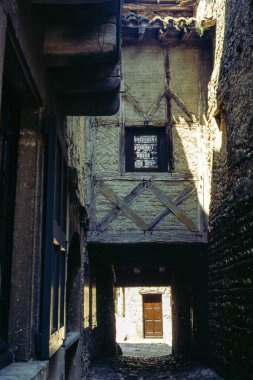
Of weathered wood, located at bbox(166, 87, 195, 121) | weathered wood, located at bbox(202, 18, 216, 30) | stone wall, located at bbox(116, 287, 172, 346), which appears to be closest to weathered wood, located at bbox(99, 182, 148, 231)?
weathered wood, located at bbox(166, 87, 195, 121)

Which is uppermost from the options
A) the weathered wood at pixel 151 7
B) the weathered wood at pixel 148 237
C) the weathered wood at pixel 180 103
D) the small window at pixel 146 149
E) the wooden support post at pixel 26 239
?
the weathered wood at pixel 151 7

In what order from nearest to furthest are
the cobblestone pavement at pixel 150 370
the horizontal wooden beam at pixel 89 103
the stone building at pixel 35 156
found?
the stone building at pixel 35 156
the horizontal wooden beam at pixel 89 103
the cobblestone pavement at pixel 150 370

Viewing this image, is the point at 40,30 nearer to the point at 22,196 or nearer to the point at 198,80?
the point at 22,196

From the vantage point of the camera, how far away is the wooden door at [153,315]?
1988cm

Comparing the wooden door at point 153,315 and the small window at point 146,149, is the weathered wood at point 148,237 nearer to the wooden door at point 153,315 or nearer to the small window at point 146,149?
the small window at point 146,149

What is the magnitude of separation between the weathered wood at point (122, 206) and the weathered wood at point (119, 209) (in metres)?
0.07

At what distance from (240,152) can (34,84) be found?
13.1ft

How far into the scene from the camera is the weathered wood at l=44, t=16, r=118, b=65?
9.09ft

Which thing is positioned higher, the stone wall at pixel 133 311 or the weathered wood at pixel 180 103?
the weathered wood at pixel 180 103

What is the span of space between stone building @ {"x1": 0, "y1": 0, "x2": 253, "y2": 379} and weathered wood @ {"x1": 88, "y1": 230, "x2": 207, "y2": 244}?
2cm

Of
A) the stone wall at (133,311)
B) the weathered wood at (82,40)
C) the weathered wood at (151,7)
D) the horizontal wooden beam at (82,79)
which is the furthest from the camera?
the stone wall at (133,311)

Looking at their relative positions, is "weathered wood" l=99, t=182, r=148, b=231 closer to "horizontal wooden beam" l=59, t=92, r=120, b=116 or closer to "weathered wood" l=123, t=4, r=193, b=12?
"horizontal wooden beam" l=59, t=92, r=120, b=116

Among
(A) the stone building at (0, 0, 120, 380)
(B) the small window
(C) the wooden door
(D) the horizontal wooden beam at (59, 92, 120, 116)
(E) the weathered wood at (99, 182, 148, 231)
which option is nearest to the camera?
(A) the stone building at (0, 0, 120, 380)

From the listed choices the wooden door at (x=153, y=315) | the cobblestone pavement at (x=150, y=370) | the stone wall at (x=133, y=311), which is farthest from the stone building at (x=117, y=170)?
the wooden door at (x=153, y=315)
